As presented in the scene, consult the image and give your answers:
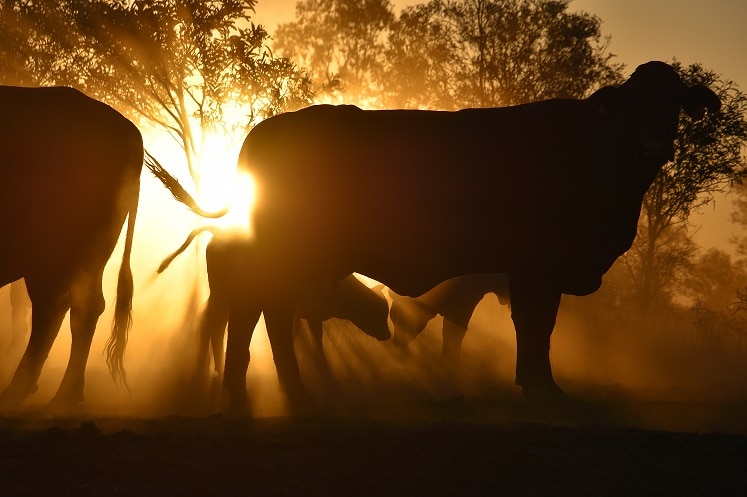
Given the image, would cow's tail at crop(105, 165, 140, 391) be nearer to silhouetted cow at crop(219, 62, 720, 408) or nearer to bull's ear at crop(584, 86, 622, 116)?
silhouetted cow at crop(219, 62, 720, 408)

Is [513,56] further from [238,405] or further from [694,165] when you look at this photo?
[238,405]

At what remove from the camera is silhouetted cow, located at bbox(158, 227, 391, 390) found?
1145 cm

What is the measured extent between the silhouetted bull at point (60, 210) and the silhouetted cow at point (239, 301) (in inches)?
56.7

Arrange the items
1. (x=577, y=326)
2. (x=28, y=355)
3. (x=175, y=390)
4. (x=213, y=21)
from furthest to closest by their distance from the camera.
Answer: (x=213, y=21) < (x=577, y=326) < (x=175, y=390) < (x=28, y=355)

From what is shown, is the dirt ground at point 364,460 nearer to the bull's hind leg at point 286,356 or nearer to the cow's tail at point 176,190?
the bull's hind leg at point 286,356

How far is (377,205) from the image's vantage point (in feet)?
37.4

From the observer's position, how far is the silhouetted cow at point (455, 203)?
11219 mm

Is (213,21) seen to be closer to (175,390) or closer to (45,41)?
(45,41)

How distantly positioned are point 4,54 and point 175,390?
596 inches

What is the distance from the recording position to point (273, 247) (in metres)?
11.4

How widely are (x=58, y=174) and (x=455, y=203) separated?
13.9ft

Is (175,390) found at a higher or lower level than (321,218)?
lower

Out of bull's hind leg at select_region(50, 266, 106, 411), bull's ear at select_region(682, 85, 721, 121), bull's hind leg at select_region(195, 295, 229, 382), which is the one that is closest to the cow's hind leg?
bull's hind leg at select_region(195, 295, 229, 382)

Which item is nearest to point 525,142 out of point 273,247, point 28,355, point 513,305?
point 513,305
